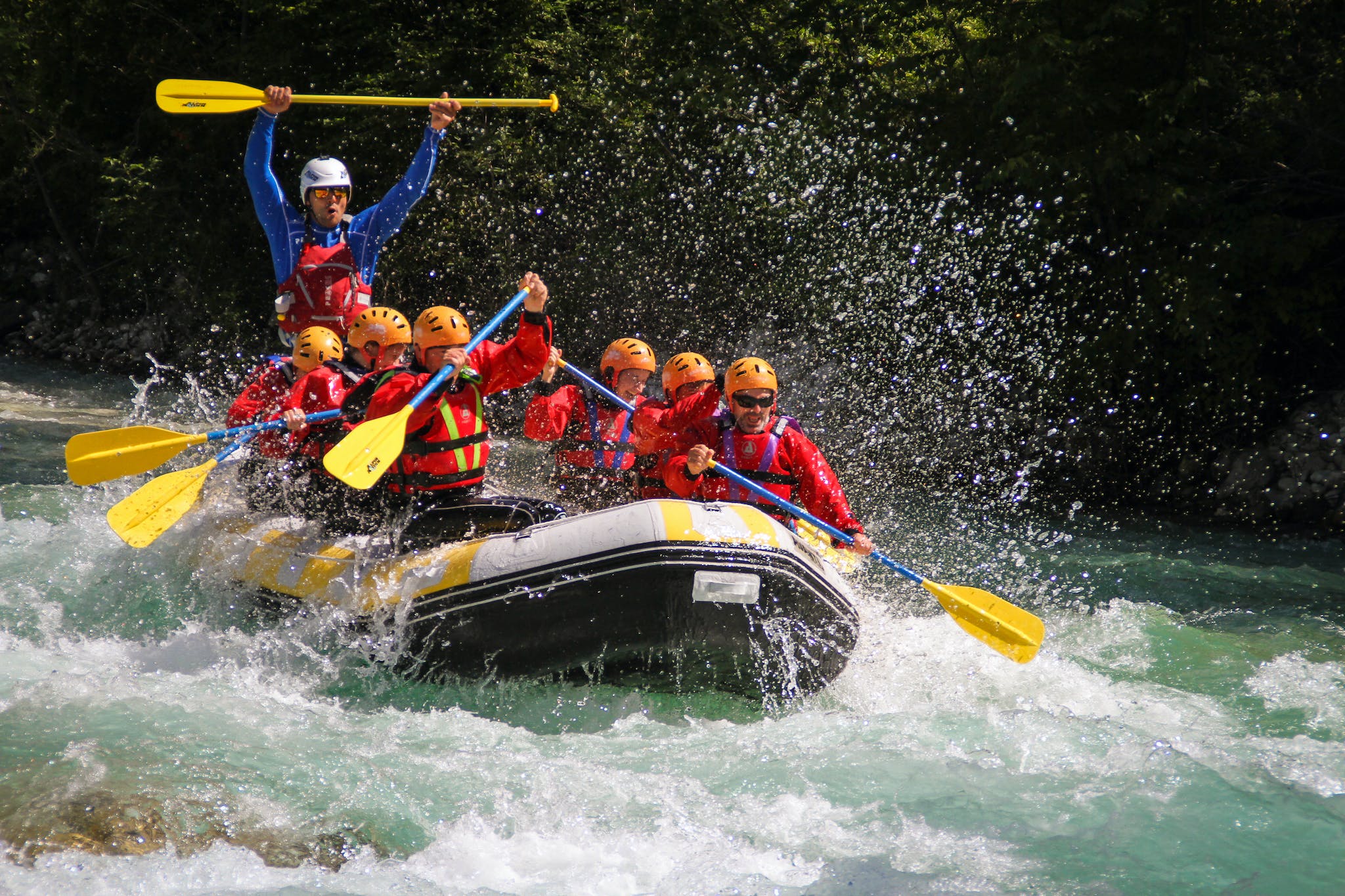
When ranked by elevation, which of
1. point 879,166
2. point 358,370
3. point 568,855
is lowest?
point 568,855

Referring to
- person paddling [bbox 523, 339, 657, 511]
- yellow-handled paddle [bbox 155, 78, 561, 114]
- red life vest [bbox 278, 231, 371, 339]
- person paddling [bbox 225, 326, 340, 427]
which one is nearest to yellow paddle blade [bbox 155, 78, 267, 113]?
yellow-handled paddle [bbox 155, 78, 561, 114]

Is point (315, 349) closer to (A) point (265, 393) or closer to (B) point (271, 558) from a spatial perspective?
(A) point (265, 393)

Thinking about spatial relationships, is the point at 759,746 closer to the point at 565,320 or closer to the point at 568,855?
the point at 568,855

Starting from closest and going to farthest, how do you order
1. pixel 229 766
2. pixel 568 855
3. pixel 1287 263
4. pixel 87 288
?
pixel 568 855 < pixel 229 766 < pixel 1287 263 < pixel 87 288

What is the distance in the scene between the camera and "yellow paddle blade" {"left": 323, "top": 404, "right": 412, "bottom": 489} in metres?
4.37

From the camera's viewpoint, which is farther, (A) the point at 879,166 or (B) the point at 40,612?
(A) the point at 879,166

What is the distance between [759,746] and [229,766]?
1.84 meters

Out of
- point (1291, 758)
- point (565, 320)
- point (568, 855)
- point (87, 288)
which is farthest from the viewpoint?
point (87, 288)

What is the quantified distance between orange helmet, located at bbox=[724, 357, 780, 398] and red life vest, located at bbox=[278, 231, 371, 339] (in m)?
2.31

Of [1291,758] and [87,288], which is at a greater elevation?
[87,288]

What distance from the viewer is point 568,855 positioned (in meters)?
3.45

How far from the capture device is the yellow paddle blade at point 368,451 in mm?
4367

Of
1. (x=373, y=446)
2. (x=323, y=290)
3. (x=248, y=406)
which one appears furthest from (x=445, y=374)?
(x=323, y=290)

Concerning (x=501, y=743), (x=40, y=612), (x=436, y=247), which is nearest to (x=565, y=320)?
(x=436, y=247)
